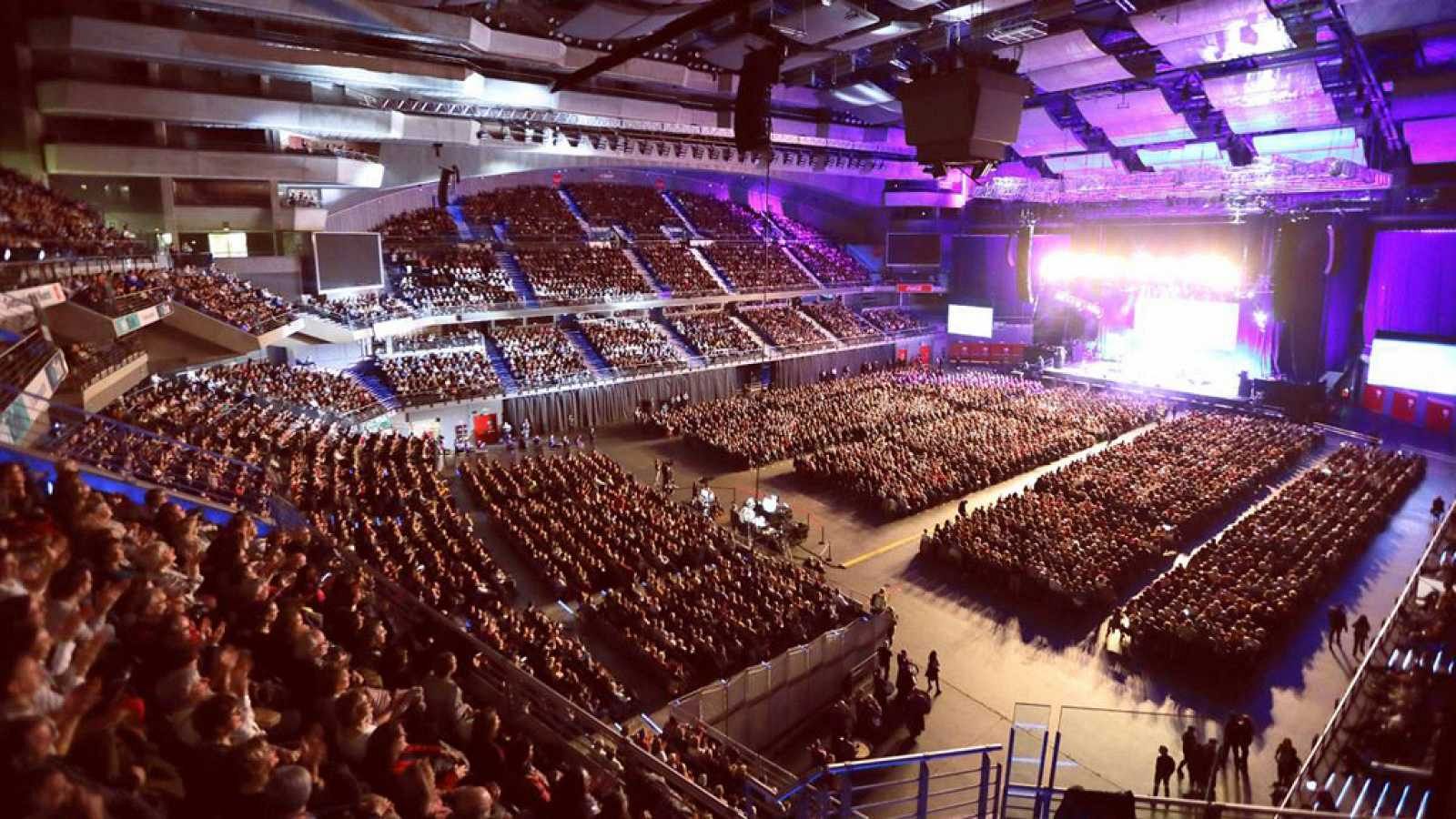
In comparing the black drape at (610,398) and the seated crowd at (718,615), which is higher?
the black drape at (610,398)

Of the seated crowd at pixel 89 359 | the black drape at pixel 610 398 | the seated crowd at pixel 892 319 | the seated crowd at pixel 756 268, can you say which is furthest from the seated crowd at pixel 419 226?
the seated crowd at pixel 892 319

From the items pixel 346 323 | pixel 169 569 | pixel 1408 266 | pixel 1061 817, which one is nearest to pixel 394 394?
pixel 346 323

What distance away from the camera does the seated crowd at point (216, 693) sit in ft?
11.7

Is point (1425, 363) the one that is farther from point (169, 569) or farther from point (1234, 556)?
point (169, 569)

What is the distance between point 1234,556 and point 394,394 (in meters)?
23.6

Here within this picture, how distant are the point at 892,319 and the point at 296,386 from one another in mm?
31303

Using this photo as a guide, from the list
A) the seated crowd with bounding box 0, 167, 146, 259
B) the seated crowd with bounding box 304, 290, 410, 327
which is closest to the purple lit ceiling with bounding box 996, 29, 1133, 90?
the seated crowd with bounding box 304, 290, 410, 327

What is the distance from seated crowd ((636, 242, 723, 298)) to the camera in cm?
3659

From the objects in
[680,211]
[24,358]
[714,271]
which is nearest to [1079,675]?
[24,358]

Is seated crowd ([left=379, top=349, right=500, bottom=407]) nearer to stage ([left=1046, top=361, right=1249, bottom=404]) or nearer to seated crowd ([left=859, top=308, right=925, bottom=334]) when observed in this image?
seated crowd ([left=859, top=308, right=925, bottom=334])

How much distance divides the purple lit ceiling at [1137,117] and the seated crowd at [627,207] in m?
21.2

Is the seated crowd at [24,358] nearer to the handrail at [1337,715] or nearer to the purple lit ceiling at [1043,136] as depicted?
the handrail at [1337,715]

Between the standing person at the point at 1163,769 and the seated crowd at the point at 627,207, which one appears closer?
the standing person at the point at 1163,769

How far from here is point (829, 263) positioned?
4503 centimetres
